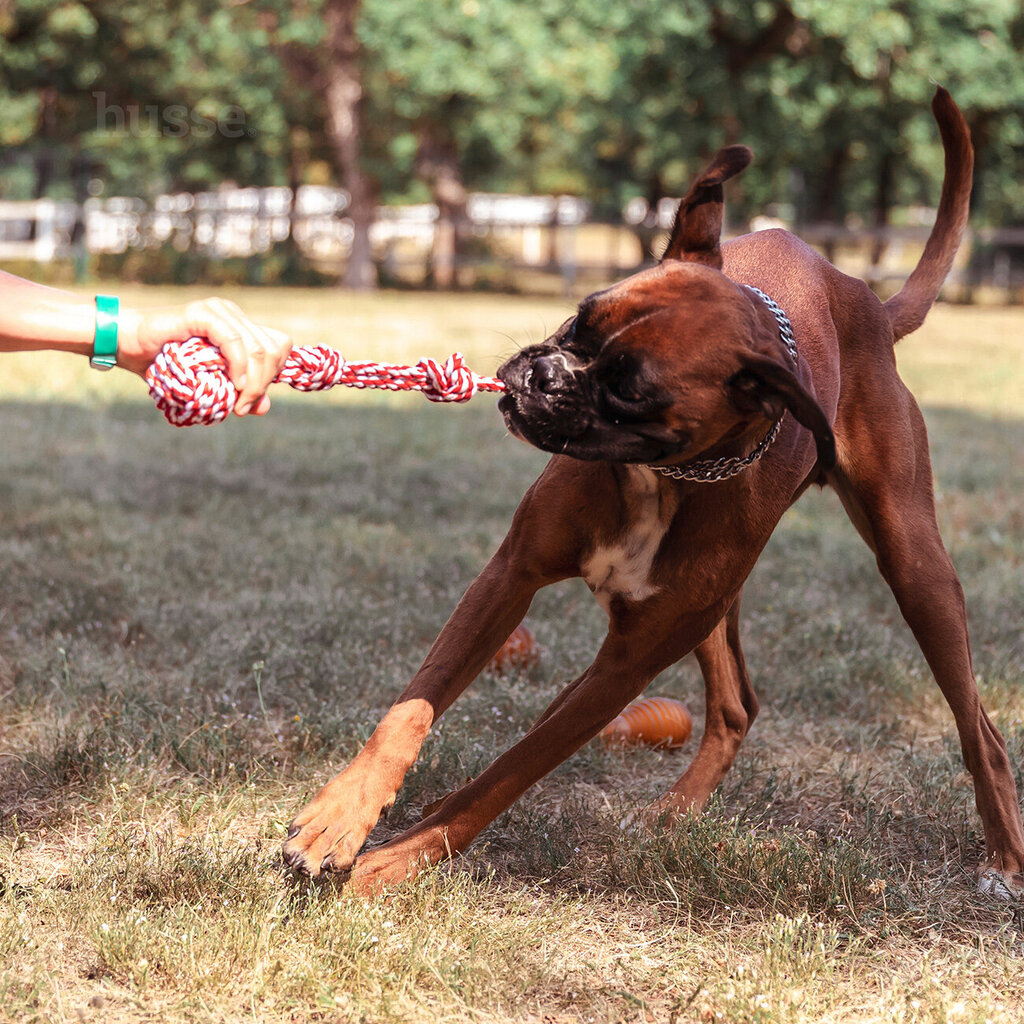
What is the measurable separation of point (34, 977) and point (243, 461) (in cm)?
516

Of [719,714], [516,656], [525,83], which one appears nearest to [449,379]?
[719,714]

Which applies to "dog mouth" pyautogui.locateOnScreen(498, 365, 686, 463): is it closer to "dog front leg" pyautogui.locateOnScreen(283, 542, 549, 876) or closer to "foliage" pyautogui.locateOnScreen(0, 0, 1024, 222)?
"dog front leg" pyautogui.locateOnScreen(283, 542, 549, 876)

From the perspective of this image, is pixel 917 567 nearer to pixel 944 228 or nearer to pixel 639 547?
pixel 639 547

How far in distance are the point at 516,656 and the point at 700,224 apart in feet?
6.04

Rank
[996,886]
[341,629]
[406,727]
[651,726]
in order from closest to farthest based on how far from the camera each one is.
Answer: [406,727] < [996,886] < [651,726] < [341,629]

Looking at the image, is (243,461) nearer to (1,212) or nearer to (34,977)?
(34,977)

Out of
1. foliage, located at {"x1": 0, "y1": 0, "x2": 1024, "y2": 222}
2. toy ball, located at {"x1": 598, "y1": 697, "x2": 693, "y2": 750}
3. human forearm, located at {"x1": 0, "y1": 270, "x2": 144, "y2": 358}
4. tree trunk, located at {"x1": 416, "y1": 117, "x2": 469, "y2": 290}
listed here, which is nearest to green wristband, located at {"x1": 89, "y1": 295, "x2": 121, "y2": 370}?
human forearm, located at {"x1": 0, "y1": 270, "x2": 144, "y2": 358}

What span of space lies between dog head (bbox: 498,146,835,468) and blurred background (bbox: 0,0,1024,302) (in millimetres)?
21083

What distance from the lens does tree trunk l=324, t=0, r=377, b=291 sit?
77.2 feet

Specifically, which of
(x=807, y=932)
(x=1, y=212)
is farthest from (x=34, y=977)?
(x=1, y=212)

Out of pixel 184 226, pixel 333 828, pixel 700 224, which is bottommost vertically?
pixel 333 828

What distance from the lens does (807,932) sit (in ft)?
8.95

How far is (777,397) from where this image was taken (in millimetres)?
2467

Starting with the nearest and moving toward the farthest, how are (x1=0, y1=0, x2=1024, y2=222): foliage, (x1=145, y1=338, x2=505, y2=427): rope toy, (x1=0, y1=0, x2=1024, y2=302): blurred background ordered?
(x1=145, y1=338, x2=505, y2=427): rope toy, (x1=0, y1=0, x2=1024, y2=222): foliage, (x1=0, y1=0, x2=1024, y2=302): blurred background
